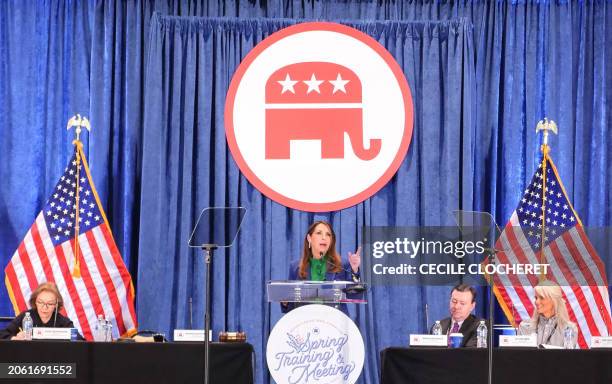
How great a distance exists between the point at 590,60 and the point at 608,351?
3.34 m

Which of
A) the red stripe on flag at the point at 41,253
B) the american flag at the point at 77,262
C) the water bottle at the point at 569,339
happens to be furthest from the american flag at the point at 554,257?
the red stripe on flag at the point at 41,253

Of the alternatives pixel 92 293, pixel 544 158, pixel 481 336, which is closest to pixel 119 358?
pixel 92 293

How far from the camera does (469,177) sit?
7.29m

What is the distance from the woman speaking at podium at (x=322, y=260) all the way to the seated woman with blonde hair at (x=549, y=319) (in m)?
1.46

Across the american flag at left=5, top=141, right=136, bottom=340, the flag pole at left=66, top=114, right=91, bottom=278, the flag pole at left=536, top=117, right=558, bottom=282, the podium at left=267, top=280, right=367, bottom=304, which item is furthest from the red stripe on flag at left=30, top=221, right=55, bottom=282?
the flag pole at left=536, top=117, right=558, bottom=282

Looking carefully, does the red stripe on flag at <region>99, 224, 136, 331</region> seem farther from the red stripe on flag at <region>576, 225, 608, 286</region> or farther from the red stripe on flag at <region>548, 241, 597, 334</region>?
the red stripe on flag at <region>576, 225, 608, 286</region>

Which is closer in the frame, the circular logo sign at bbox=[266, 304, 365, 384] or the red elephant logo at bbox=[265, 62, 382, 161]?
the circular logo sign at bbox=[266, 304, 365, 384]

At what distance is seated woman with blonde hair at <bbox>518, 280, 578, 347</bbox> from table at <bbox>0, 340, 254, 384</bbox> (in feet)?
8.06

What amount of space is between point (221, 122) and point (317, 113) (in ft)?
2.71

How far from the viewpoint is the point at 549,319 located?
240 inches

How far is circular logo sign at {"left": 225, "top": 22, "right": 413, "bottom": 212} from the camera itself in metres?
7.34

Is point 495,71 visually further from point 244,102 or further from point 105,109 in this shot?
point 105,109

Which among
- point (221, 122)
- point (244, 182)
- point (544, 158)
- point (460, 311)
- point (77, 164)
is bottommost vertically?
point (460, 311)

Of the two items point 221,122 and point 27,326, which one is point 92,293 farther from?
point 221,122
